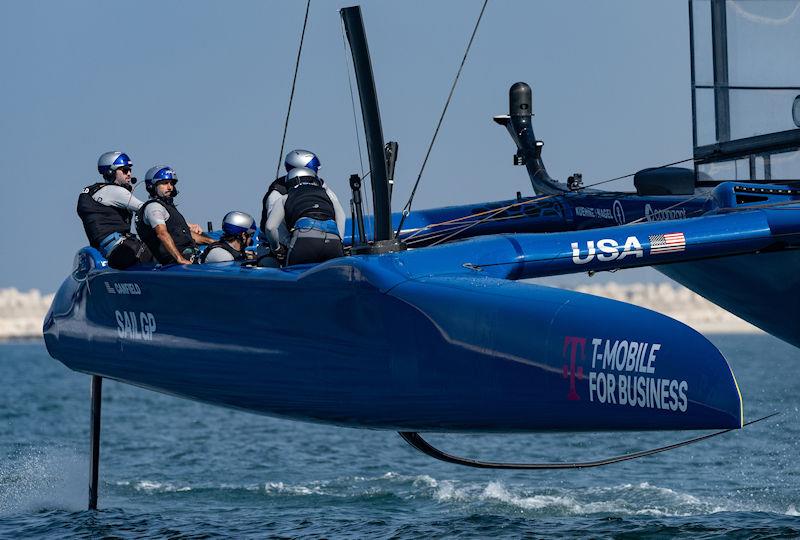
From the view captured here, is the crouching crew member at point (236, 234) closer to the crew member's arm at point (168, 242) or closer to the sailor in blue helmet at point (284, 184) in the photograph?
the crew member's arm at point (168, 242)

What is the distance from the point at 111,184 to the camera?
9508 millimetres

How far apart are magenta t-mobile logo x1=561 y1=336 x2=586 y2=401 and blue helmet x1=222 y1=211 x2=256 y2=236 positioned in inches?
145

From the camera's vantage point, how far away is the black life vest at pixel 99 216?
9570 mm

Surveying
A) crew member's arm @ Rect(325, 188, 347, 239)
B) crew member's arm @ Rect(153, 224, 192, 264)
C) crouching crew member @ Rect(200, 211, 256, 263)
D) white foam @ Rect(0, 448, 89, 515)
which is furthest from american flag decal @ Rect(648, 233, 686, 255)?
white foam @ Rect(0, 448, 89, 515)

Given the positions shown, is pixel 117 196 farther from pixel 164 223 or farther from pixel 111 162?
→ pixel 164 223

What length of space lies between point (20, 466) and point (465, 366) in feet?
27.4

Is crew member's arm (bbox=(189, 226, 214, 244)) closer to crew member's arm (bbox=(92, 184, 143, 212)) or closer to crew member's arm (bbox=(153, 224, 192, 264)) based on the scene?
crew member's arm (bbox=(92, 184, 143, 212))

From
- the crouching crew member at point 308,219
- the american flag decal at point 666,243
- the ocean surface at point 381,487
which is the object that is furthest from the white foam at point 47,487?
the american flag decal at point 666,243

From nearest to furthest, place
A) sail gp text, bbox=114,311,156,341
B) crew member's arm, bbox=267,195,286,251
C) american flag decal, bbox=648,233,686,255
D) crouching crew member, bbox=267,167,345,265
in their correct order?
american flag decal, bbox=648,233,686,255
crouching crew member, bbox=267,167,345,265
crew member's arm, bbox=267,195,286,251
sail gp text, bbox=114,311,156,341

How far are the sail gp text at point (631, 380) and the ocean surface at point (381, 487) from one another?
257cm

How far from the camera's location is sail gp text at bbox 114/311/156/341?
846cm

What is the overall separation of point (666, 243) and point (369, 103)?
160 centimetres

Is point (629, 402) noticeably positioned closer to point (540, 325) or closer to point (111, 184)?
point (540, 325)

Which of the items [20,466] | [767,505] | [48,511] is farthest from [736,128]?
[20,466]
